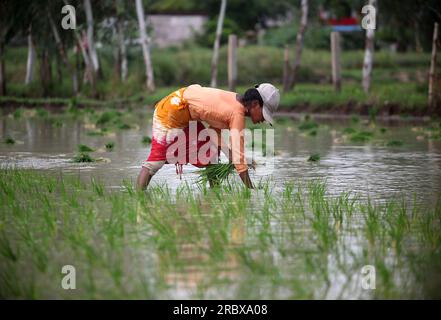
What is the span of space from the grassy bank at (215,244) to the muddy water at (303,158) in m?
1.22

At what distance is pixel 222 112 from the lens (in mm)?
8992

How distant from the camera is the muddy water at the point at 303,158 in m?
10.4

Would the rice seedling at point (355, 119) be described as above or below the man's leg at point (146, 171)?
below

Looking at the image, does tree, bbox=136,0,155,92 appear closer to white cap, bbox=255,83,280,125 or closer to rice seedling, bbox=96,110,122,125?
rice seedling, bbox=96,110,122,125

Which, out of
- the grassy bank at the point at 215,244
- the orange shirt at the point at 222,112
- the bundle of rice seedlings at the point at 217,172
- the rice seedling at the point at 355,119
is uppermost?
the orange shirt at the point at 222,112

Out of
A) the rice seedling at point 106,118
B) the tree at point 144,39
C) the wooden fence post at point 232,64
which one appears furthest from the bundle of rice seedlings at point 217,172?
the tree at point 144,39

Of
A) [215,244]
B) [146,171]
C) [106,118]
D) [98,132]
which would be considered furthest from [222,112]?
[106,118]

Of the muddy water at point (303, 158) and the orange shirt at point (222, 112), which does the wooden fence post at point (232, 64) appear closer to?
the muddy water at point (303, 158)

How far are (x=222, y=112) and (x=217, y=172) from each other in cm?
77

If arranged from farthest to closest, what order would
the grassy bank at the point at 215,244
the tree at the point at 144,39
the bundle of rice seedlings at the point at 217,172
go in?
1. the tree at the point at 144,39
2. the bundle of rice seedlings at the point at 217,172
3. the grassy bank at the point at 215,244

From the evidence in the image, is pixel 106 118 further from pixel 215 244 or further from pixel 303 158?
pixel 215 244

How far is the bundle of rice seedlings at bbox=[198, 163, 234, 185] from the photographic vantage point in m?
9.42

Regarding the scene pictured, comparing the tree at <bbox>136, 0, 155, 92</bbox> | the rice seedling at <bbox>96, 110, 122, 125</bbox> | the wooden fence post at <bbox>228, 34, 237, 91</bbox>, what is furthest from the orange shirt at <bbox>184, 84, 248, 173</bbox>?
the tree at <bbox>136, 0, 155, 92</bbox>
